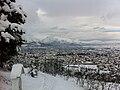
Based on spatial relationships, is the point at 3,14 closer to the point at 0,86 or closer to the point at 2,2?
the point at 2,2

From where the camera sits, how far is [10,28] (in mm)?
14266

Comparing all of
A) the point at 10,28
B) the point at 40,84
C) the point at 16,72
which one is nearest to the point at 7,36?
the point at 10,28

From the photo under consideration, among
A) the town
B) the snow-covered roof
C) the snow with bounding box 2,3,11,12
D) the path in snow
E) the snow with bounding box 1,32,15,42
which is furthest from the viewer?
the town

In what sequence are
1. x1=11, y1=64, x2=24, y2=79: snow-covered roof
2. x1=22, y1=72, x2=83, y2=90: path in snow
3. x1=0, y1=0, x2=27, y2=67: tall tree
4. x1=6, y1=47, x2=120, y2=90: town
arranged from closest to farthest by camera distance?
1. x1=11, y1=64, x2=24, y2=79: snow-covered roof
2. x1=0, y1=0, x2=27, y2=67: tall tree
3. x1=22, y1=72, x2=83, y2=90: path in snow
4. x1=6, y1=47, x2=120, y2=90: town

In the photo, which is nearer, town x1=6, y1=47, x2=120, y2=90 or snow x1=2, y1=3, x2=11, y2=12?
snow x1=2, y1=3, x2=11, y2=12

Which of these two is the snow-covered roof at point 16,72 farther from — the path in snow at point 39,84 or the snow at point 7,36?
the path in snow at point 39,84

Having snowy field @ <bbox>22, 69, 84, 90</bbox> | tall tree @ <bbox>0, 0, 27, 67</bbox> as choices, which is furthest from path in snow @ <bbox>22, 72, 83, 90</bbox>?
tall tree @ <bbox>0, 0, 27, 67</bbox>

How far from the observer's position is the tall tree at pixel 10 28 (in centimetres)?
1387

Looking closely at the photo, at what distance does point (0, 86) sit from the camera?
13.6 metres

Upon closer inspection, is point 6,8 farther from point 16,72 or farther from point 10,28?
point 16,72

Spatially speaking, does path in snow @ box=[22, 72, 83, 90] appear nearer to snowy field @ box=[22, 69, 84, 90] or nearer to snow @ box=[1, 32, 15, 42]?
snowy field @ box=[22, 69, 84, 90]

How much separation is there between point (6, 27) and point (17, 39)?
1.78 m

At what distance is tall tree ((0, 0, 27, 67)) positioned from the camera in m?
13.9

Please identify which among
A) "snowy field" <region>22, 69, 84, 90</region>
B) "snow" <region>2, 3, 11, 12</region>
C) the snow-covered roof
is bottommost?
"snowy field" <region>22, 69, 84, 90</region>
